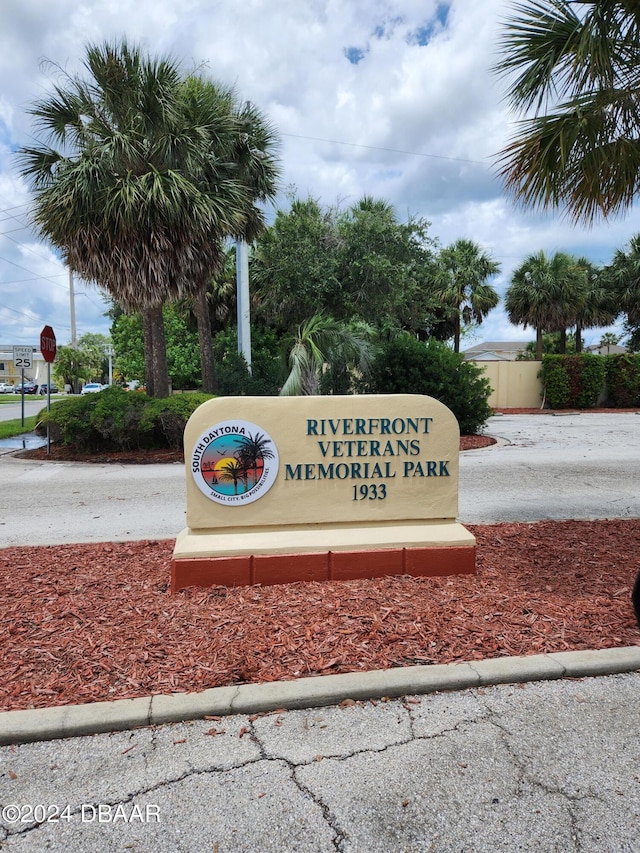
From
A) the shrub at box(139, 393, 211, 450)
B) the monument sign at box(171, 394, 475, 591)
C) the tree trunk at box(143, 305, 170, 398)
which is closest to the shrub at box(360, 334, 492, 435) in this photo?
the shrub at box(139, 393, 211, 450)

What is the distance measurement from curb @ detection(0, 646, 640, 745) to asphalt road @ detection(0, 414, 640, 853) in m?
0.05

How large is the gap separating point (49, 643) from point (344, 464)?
2.31 m

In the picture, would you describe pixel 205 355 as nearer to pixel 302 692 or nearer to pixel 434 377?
pixel 434 377

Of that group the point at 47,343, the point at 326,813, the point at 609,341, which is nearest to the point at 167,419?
the point at 47,343

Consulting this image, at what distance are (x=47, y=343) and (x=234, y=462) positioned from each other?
11.1m

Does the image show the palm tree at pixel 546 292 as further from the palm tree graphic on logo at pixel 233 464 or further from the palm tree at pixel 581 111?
the palm tree graphic on logo at pixel 233 464

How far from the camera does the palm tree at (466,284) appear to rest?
1259 inches

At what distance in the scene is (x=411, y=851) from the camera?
202 cm

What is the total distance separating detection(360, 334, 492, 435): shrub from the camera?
14773 mm

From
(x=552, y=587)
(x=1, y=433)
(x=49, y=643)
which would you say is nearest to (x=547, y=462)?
(x=552, y=587)

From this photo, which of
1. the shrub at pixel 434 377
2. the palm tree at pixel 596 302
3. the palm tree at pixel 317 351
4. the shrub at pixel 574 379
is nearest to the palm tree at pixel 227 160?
the palm tree at pixel 317 351

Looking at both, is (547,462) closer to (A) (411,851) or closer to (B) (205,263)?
(B) (205,263)

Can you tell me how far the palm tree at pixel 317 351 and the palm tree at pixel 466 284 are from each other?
18419 mm

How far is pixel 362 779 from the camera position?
2.38 meters
